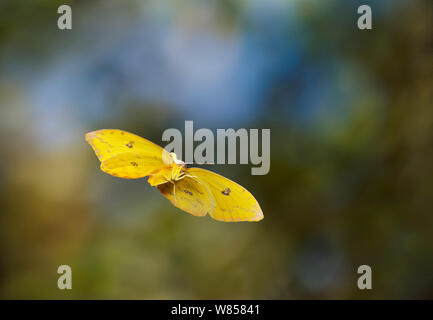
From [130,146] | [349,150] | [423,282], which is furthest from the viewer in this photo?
[349,150]

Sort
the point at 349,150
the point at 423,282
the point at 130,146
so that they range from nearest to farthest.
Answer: the point at 130,146, the point at 423,282, the point at 349,150

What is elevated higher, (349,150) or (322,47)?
(322,47)

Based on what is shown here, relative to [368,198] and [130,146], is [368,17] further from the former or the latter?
[130,146]

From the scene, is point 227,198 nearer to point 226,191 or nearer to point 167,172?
point 226,191

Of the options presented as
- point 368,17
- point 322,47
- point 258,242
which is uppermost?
point 368,17

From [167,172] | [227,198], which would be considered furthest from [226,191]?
[167,172]

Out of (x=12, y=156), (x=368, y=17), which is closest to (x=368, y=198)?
(x=368, y=17)

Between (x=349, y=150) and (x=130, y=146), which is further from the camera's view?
(x=349, y=150)
